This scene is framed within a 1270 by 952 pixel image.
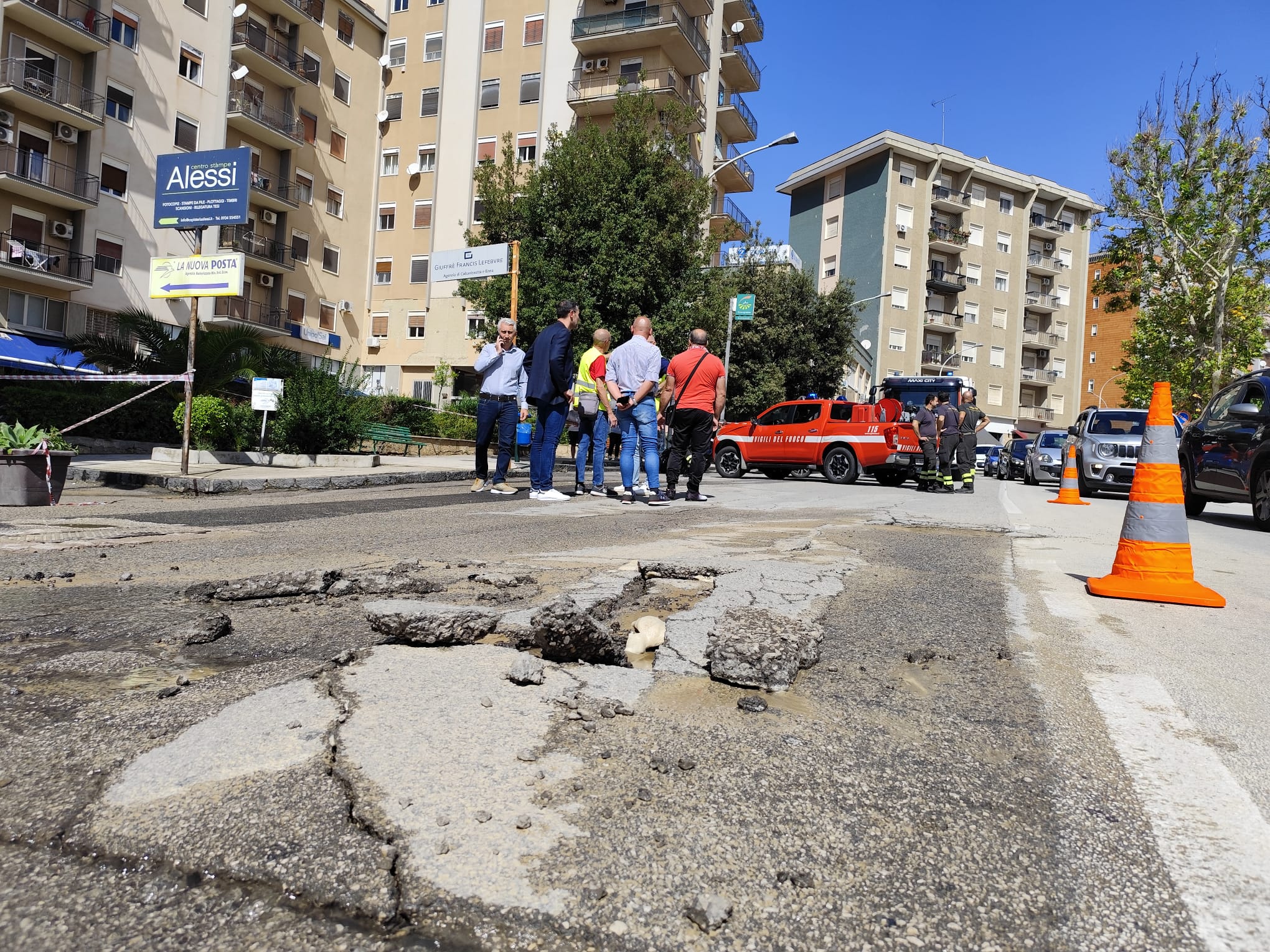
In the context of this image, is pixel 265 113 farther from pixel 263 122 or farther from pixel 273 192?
pixel 273 192

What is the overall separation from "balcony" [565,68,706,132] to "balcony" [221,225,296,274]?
14.3 meters

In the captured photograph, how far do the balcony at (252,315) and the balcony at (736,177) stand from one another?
22.1 meters

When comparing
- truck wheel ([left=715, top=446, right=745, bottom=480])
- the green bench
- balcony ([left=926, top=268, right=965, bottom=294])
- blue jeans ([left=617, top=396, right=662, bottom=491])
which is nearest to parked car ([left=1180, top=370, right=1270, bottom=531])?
blue jeans ([left=617, top=396, right=662, bottom=491])

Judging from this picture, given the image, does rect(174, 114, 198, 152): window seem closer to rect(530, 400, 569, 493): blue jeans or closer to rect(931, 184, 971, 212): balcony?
rect(530, 400, 569, 493): blue jeans

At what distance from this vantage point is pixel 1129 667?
10.7ft

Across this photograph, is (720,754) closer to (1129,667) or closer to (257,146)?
(1129,667)

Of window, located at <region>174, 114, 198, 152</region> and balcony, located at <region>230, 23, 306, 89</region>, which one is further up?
balcony, located at <region>230, 23, 306, 89</region>

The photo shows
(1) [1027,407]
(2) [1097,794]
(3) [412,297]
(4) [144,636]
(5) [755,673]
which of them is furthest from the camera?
(1) [1027,407]

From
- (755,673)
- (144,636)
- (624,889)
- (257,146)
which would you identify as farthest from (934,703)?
(257,146)

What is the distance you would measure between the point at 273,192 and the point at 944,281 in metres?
43.1

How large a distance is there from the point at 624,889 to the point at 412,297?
43826 mm

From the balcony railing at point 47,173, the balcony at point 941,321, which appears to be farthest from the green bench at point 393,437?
the balcony at point 941,321

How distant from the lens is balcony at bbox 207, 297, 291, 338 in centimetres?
3541

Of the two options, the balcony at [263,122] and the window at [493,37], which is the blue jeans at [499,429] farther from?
the window at [493,37]
